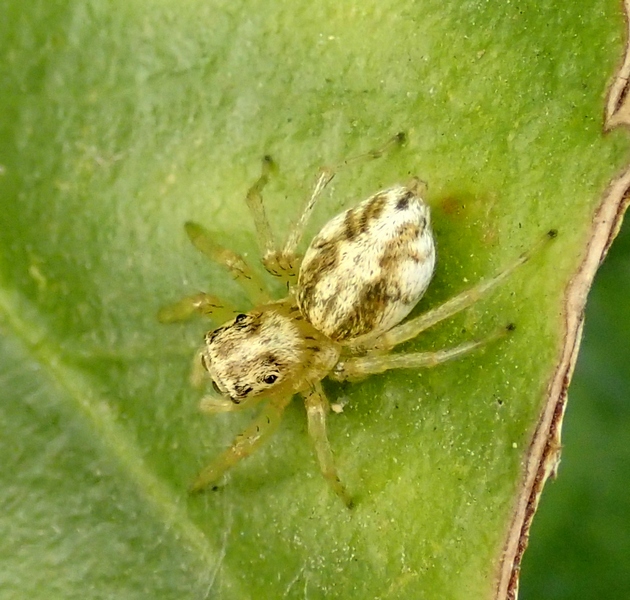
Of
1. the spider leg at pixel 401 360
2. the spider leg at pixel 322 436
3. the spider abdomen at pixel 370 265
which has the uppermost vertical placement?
the spider abdomen at pixel 370 265

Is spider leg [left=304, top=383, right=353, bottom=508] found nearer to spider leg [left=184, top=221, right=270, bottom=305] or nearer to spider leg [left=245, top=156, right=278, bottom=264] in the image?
spider leg [left=184, top=221, right=270, bottom=305]

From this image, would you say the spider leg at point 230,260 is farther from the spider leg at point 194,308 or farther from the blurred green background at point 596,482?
the blurred green background at point 596,482

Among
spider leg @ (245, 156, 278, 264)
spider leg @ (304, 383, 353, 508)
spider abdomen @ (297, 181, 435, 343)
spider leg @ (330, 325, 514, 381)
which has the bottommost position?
spider leg @ (304, 383, 353, 508)

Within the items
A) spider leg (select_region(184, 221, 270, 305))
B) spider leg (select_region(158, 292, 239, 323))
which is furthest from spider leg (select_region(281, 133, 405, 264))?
spider leg (select_region(158, 292, 239, 323))

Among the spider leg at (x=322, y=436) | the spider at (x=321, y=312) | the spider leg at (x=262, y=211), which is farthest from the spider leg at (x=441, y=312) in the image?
the spider leg at (x=262, y=211)

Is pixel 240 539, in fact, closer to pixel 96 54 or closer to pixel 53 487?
pixel 53 487

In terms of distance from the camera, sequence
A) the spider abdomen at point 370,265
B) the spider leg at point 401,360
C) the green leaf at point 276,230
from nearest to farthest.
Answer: the green leaf at point 276,230
the spider leg at point 401,360
the spider abdomen at point 370,265

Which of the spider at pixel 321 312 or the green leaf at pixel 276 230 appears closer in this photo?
the green leaf at pixel 276 230

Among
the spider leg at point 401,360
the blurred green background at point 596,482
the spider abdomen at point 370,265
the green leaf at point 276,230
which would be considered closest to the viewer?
the green leaf at point 276,230
